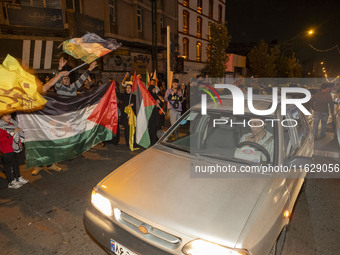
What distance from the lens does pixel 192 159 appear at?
2799 mm

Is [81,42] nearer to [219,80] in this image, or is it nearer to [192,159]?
[192,159]

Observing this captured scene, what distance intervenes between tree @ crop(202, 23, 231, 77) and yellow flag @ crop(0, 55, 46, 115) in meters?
26.8

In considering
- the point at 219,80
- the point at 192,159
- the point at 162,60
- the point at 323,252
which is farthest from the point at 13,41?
the point at 219,80

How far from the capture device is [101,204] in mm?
2412

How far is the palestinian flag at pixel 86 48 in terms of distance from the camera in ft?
16.9

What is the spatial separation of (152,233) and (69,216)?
219cm

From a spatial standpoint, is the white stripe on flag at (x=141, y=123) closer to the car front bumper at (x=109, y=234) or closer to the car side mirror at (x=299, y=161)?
the car front bumper at (x=109, y=234)

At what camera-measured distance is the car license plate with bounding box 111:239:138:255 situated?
81.2 inches

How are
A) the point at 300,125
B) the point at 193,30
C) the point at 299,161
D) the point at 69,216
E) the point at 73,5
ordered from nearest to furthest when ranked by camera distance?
1. the point at 299,161
2. the point at 69,216
3. the point at 300,125
4. the point at 73,5
5. the point at 193,30

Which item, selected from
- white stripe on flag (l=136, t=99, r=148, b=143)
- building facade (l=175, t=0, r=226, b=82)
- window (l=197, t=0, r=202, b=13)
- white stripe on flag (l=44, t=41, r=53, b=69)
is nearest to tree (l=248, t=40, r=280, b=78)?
building facade (l=175, t=0, r=226, b=82)

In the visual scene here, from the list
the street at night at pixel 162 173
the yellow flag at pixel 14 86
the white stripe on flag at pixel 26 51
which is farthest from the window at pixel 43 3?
the yellow flag at pixel 14 86

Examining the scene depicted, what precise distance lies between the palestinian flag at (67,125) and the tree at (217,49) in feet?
81.1

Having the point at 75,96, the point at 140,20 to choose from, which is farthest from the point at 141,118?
the point at 140,20

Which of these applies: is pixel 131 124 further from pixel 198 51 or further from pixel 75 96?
pixel 198 51
